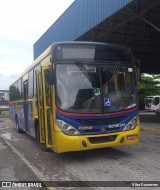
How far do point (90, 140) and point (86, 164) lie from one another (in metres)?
0.60

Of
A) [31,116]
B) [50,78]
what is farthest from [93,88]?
[31,116]

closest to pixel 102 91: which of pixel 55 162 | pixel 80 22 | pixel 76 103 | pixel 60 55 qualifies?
pixel 76 103

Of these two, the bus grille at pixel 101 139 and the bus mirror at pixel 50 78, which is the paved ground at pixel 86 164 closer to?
the bus grille at pixel 101 139

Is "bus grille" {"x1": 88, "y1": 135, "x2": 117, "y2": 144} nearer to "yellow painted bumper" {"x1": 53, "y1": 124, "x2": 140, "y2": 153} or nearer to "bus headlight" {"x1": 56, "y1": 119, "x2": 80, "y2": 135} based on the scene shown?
"yellow painted bumper" {"x1": 53, "y1": 124, "x2": 140, "y2": 153}

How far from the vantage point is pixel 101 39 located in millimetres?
22109

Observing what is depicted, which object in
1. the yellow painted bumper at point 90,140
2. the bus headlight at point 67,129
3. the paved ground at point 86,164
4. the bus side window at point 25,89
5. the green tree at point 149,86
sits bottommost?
the paved ground at point 86,164

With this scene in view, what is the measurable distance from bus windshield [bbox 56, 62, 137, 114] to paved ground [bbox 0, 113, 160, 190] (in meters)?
1.36

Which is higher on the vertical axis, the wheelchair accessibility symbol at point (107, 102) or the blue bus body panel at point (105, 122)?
the wheelchair accessibility symbol at point (107, 102)

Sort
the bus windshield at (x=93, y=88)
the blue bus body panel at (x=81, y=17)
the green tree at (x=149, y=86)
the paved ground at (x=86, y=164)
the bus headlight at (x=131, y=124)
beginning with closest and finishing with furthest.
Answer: the paved ground at (x=86, y=164)
the bus windshield at (x=93, y=88)
the bus headlight at (x=131, y=124)
the blue bus body panel at (x=81, y=17)
the green tree at (x=149, y=86)

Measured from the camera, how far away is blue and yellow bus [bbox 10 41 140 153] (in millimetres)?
8359

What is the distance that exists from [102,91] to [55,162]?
2.22 meters

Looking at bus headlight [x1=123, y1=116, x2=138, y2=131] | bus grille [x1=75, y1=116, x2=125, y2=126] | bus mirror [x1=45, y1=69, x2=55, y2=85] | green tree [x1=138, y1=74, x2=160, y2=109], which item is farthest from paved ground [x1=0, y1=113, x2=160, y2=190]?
green tree [x1=138, y1=74, x2=160, y2=109]

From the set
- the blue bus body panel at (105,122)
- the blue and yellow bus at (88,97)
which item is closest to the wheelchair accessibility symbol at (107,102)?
the blue and yellow bus at (88,97)

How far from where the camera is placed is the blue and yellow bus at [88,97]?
8359 mm
